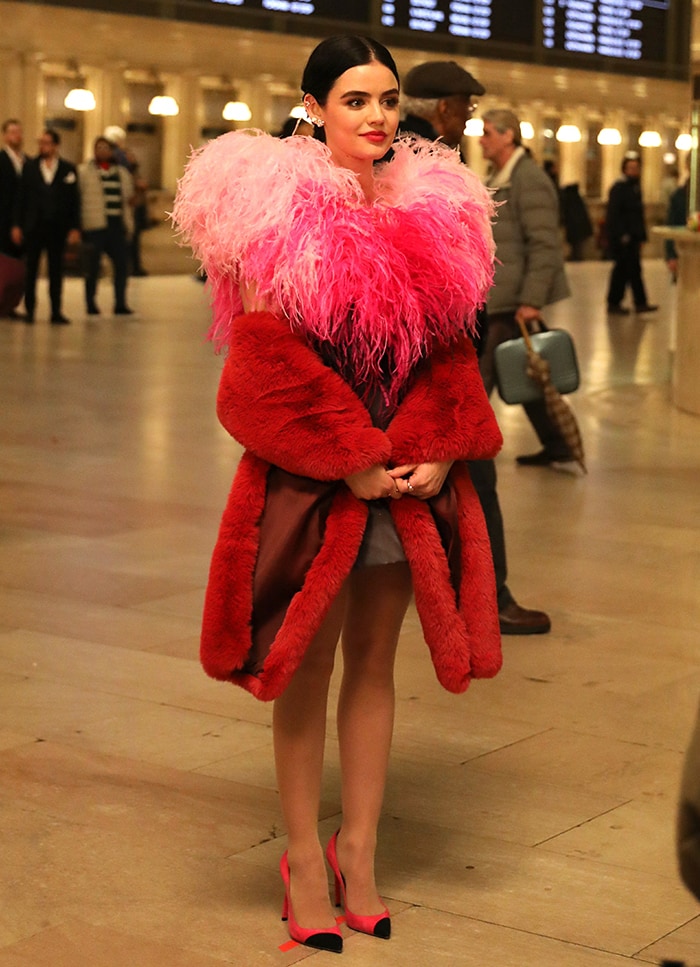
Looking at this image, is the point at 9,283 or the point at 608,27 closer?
the point at 9,283

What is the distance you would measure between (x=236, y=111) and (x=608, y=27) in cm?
1040

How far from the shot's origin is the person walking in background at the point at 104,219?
18.1m

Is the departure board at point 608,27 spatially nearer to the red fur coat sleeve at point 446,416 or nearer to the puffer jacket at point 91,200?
the puffer jacket at point 91,200

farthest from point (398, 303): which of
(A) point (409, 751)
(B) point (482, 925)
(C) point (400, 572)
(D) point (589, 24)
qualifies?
(D) point (589, 24)

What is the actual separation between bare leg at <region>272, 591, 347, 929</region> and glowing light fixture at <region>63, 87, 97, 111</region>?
75.2 feet

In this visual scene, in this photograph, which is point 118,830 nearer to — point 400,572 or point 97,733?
point 97,733

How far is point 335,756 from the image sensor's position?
4141 mm

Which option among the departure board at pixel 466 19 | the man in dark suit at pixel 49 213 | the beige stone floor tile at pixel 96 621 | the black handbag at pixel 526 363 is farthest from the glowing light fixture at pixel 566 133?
the beige stone floor tile at pixel 96 621

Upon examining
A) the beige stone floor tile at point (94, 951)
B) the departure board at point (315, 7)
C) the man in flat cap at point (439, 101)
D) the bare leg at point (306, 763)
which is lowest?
the beige stone floor tile at point (94, 951)

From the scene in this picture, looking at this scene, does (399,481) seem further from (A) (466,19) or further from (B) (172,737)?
(A) (466,19)

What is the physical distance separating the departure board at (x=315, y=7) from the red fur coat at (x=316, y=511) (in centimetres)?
2477

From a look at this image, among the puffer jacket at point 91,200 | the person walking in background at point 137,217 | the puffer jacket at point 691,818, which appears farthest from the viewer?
the person walking in background at point 137,217

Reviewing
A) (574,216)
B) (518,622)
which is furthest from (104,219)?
(518,622)

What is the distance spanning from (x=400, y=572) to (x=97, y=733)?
1.50 meters
